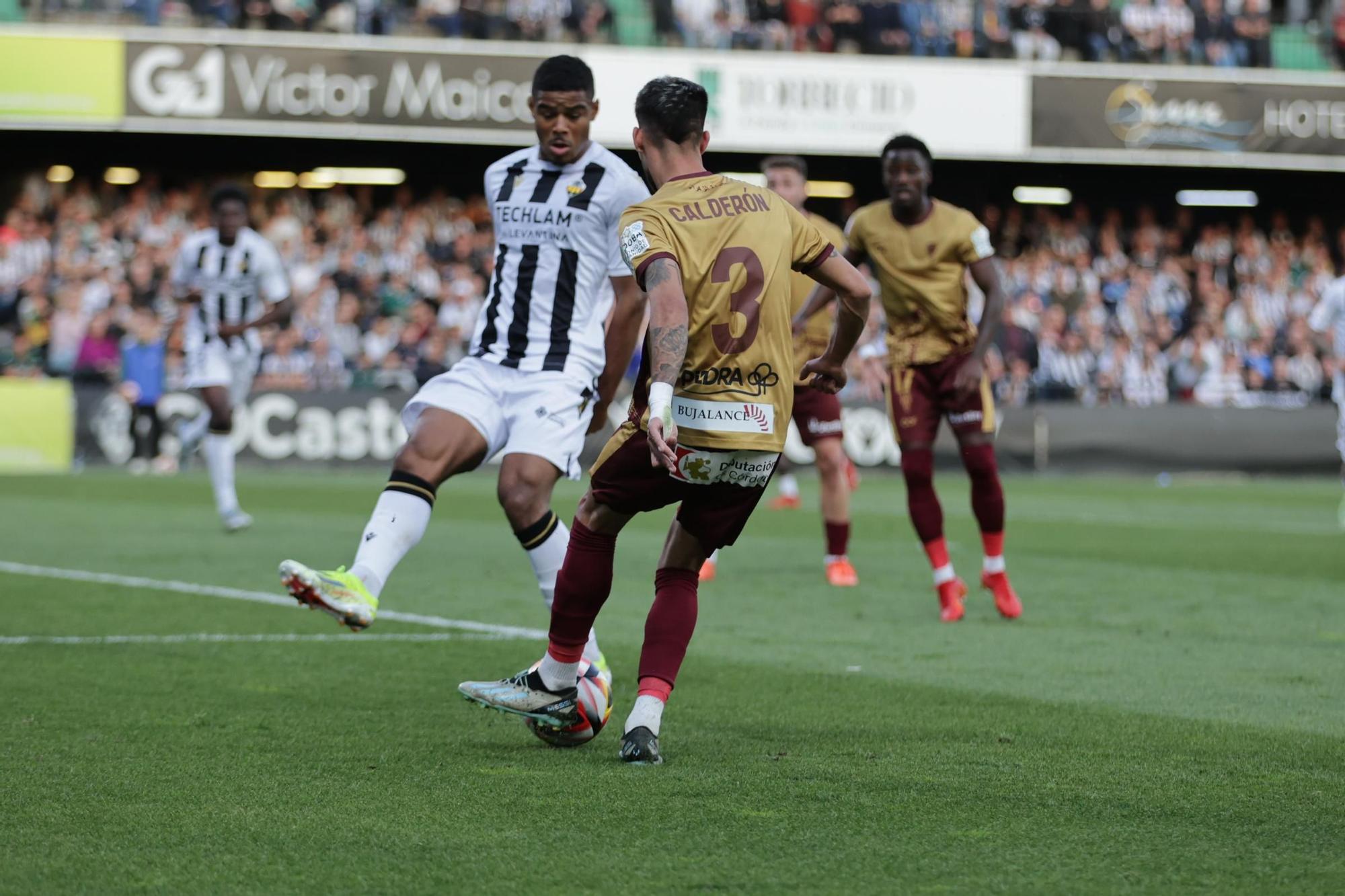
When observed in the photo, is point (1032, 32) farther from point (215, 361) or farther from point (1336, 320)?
point (215, 361)

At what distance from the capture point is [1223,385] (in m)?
26.9

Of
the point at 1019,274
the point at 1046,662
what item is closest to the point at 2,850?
the point at 1046,662

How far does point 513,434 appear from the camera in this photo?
621 centimetres

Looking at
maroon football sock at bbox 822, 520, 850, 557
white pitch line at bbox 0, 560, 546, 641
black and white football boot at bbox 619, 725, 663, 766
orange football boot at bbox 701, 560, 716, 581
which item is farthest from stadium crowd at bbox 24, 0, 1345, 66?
black and white football boot at bbox 619, 725, 663, 766

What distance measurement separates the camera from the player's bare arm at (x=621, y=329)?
20.4ft

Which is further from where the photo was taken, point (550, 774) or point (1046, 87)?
point (1046, 87)

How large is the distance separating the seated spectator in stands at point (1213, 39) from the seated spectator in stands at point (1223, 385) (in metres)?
5.39

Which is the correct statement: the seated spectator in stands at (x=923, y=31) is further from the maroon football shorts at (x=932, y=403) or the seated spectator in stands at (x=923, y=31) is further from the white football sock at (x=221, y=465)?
the maroon football shorts at (x=932, y=403)

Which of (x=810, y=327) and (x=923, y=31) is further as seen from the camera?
(x=923, y=31)

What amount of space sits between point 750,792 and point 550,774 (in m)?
0.60

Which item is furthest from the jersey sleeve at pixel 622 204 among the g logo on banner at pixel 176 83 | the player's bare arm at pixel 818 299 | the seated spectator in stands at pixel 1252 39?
the seated spectator in stands at pixel 1252 39

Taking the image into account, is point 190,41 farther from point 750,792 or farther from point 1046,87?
point 750,792

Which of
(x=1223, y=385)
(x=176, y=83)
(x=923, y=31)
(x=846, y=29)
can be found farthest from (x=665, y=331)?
(x=923, y=31)

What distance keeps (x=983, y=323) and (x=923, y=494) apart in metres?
0.94
